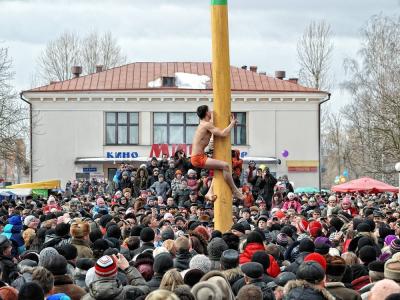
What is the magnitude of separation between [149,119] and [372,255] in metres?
50.8

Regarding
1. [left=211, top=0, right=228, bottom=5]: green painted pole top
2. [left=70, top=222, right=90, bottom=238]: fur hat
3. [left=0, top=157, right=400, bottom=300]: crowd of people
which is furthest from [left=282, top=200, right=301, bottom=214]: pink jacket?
[left=70, top=222, right=90, bottom=238]: fur hat

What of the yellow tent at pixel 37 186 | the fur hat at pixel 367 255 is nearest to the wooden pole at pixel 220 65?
the fur hat at pixel 367 255

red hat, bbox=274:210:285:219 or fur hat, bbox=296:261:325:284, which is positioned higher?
fur hat, bbox=296:261:325:284

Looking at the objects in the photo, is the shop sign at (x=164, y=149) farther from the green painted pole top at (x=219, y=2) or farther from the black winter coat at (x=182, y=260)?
the black winter coat at (x=182, y=260)

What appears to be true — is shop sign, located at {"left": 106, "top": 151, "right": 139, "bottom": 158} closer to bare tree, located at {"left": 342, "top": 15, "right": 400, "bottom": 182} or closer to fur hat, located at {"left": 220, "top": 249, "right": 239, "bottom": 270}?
bare tree, located at {"left": 342, "top": 15, "right": 400, "bottom": 182}

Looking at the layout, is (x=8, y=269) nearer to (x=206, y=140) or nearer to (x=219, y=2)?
(x=206, y=140)

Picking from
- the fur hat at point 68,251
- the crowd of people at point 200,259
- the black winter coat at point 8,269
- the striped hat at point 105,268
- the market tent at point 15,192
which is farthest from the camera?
the market tent at point 15,192

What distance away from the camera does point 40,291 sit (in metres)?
8.85

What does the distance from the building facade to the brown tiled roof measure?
0.07 metres

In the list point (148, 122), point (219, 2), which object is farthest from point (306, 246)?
point (148, 122)

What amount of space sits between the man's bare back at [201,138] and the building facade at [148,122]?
45.0 m

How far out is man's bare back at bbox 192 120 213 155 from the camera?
52.1ft

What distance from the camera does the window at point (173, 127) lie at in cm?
6309

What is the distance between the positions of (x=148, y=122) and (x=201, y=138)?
46.9 m
